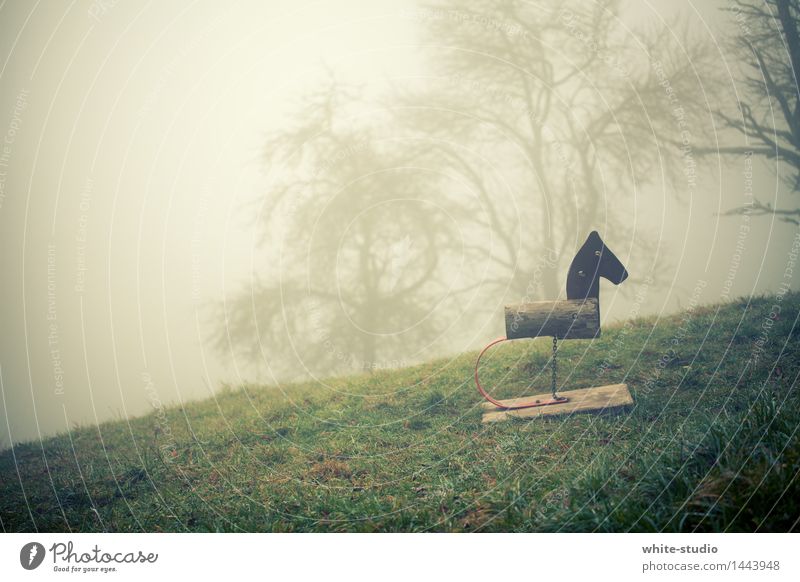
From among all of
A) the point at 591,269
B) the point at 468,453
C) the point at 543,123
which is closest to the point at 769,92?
the point at 543,123

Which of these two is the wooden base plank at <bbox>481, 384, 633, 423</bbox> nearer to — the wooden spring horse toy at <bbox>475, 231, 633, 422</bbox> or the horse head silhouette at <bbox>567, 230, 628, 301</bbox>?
the wooden spring horse toy at <bbox>475, 231, 633, 422</bbox>

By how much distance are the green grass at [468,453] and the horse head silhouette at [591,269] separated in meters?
1.54

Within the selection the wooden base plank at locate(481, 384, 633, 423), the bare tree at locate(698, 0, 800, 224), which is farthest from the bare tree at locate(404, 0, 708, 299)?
Result: the wooden base plank at locate(481, 384, 633, 423)

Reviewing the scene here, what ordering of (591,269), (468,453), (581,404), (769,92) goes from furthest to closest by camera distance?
(769,92) < (581,404) < (591,269) < (468,453)

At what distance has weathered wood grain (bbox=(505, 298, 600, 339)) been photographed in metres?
6.89

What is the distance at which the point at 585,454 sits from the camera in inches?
230

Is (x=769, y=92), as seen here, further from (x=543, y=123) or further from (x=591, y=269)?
(x=591, y=269)

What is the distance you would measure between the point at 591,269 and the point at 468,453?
2705 millimetres

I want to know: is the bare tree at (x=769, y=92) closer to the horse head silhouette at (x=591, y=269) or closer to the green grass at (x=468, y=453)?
the green grass at (x=468, y=453)

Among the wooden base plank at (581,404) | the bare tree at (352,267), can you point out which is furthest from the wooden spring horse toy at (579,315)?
the bare tree at (352,267)

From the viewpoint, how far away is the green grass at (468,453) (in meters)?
4.55

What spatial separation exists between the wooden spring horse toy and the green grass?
9.9 inches

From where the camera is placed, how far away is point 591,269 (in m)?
6.86
